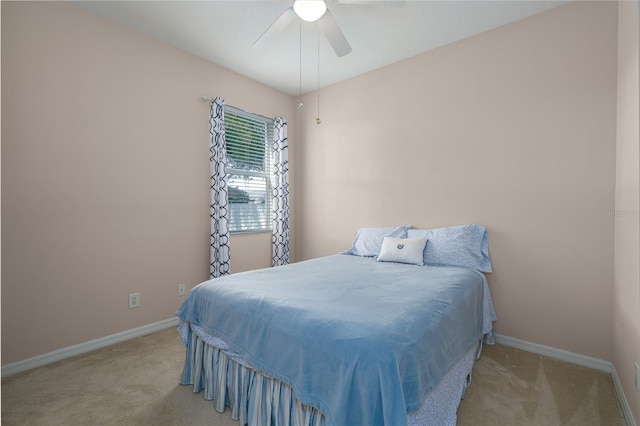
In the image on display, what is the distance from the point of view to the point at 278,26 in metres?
2.11

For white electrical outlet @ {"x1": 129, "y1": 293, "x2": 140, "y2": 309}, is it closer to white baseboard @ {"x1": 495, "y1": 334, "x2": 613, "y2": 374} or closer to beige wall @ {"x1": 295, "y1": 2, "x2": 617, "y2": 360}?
beige wall @ {"x1": 295, "y1": 2, "x2": 617, "y2": 360}

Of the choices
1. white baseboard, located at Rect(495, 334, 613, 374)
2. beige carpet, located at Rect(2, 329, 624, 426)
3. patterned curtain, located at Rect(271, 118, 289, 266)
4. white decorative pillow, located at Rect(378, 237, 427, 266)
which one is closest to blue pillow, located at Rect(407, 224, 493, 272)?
white decorative pillow, located at Rect(378, 237, 427, 266)

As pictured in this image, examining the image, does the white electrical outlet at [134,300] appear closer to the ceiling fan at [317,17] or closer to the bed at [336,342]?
the bed at [336,342]

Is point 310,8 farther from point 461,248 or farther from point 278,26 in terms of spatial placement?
point 461,248

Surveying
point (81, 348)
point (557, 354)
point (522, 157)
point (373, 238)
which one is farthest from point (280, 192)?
point (557, 354)

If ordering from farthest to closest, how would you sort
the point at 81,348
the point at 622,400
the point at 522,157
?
the point at 522,157
the point at 81,348
the point at 622,400

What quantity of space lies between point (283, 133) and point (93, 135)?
2.02 m

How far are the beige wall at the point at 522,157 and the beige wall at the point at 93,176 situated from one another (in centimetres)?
194

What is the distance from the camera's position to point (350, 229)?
3.56 m

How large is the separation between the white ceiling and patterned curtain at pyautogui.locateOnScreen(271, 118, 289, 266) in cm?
82

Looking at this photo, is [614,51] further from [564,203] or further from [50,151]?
[50,151]

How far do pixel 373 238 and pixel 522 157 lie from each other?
145cm

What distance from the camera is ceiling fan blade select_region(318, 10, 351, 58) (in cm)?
197

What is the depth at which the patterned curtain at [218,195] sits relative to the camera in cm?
313
